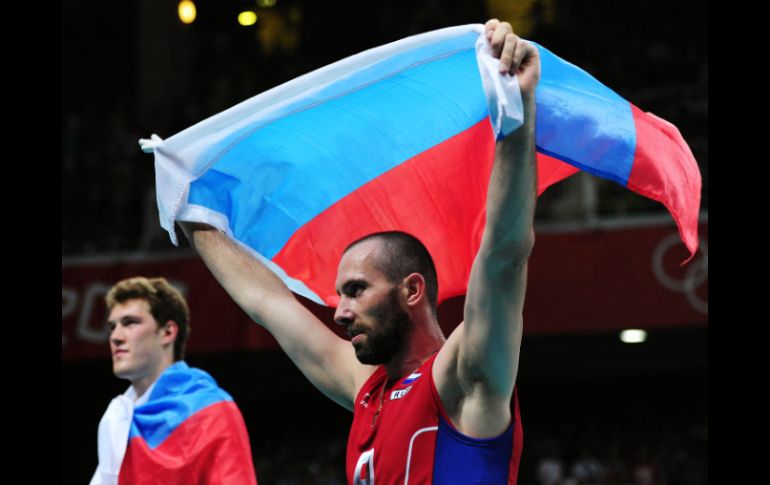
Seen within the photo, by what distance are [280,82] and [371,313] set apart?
11442 mm

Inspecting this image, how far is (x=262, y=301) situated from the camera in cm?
361

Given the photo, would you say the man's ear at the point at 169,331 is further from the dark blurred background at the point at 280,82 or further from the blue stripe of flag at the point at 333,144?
the dark blurred background at the point at 280,82

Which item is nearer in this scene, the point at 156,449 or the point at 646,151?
the point at 646,151

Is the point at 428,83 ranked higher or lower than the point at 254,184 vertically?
higher

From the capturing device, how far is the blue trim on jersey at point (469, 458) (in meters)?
2.92

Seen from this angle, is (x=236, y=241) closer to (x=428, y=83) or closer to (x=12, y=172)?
(x=428, y=83)

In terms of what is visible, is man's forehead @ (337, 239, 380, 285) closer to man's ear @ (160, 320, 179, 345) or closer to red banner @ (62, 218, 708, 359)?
man's ear @ (160, 320, 179, 345)

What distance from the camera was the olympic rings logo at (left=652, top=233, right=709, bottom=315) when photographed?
10.3 meters

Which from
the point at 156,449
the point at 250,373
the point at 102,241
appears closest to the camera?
the point at 156,449

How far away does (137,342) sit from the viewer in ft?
16.1

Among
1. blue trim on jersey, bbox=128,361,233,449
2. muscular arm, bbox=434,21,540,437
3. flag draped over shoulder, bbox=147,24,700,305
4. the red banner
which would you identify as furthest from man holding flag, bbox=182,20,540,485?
the red banner

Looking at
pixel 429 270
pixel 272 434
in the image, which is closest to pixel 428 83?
pixel 429 270

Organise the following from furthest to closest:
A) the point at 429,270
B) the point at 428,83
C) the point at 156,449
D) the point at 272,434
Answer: the point at 272,434 → the point at 156,449 → the point at 428,83 → the point at 429,270

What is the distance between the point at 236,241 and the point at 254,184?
208 millimetres
